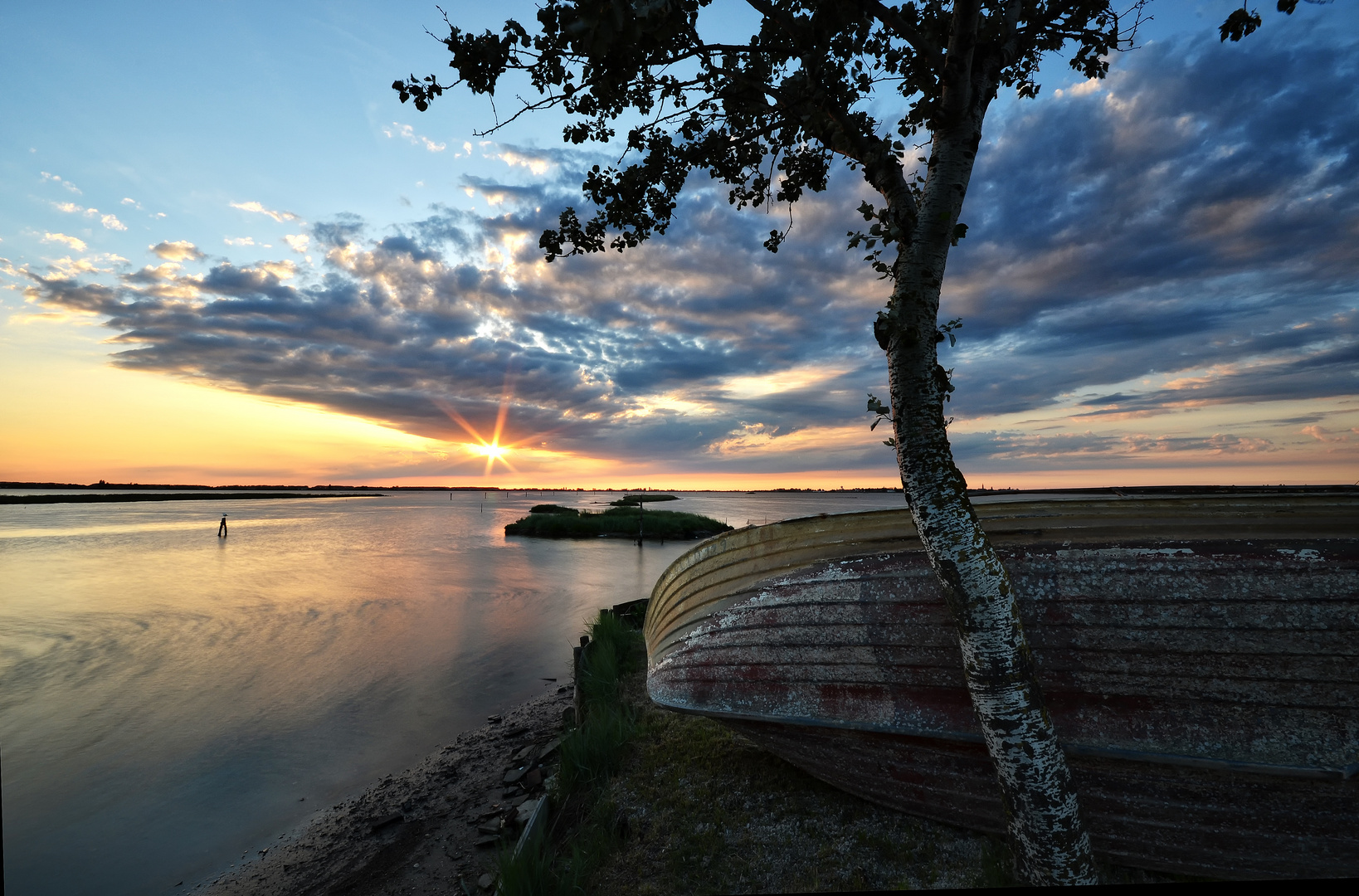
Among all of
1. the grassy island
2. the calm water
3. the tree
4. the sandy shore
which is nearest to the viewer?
the tree

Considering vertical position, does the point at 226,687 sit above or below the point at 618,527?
below

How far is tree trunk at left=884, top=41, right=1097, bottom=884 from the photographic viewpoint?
3.22 m

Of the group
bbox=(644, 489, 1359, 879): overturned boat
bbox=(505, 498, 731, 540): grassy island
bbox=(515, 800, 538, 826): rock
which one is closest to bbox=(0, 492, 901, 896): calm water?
bbox=(515, 800, 538, 826): rock

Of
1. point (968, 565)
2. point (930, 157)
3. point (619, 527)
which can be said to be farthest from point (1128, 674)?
point (619, 527)

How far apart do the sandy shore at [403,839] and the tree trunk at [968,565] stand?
432 cm

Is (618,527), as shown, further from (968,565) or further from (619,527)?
(968,565)

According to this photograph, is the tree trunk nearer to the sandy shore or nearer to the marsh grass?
the sandy shore

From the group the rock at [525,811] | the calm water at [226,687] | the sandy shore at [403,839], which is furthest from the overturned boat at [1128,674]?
the calm water at [226,687]

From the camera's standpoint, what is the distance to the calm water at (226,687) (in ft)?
23.3

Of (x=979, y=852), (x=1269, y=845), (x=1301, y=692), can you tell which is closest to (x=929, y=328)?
(x=1301, y=692)

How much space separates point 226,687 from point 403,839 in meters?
8.72

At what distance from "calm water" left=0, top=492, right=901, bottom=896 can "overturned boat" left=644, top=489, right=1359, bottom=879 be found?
701 cm

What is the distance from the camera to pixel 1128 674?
4020 millimetres

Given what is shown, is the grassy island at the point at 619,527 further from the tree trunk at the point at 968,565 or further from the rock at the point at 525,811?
the tree trunk at the point at 968,565
